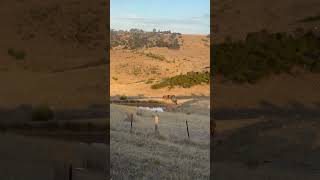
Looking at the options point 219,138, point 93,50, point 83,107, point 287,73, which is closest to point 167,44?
point 93,50

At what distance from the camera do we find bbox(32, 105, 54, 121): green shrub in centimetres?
1959

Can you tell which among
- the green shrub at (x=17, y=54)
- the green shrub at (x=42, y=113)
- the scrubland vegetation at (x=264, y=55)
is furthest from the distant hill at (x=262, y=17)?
the green shrub at (x=42, y=113)

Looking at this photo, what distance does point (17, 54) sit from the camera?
107 ft

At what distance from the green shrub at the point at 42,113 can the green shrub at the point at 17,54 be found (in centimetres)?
1135

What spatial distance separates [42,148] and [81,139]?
2.75 meters

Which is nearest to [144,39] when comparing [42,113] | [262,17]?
[262,17]

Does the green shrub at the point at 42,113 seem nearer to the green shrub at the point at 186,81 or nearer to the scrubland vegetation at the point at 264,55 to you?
the scrubland vegetation at the point at 264,55

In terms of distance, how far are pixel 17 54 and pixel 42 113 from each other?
44.1 ft

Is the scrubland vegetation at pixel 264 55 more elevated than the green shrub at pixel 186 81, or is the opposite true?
the scrubland vegetation at pixel 264 55

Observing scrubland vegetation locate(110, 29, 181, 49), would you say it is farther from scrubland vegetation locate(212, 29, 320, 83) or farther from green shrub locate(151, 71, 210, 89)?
scrubland vegetation locate(212, 29, 320, 83)

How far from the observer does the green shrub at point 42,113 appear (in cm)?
1959

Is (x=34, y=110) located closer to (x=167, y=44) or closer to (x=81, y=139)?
(x=81, y=139)

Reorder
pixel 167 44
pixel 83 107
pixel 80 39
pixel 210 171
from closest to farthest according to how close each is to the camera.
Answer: pixel 210 171 < pixel 83 107 < pixel 80 39 < pixel 167 44

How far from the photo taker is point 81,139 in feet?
48.9
